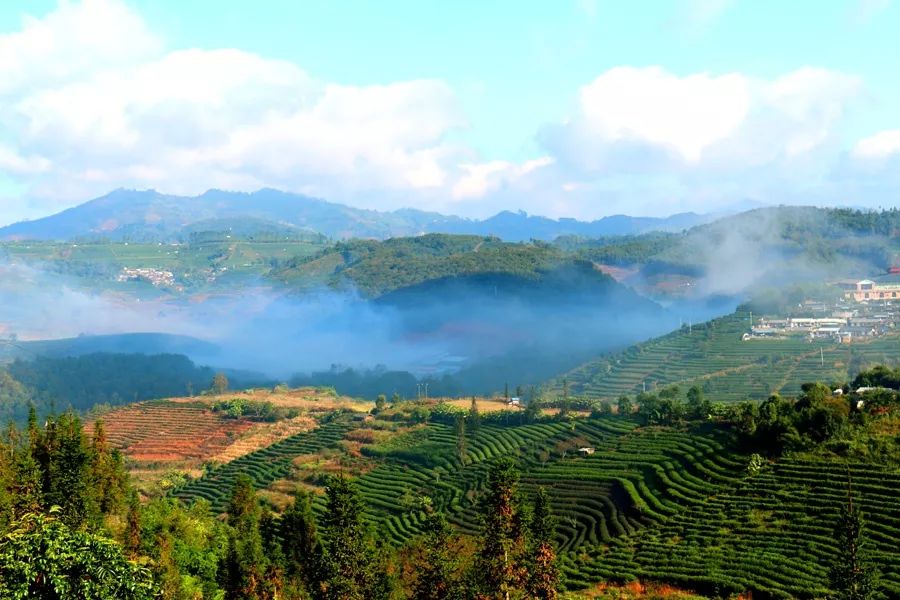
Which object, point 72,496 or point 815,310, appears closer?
point 72,496

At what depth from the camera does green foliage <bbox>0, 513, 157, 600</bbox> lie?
12.6 m

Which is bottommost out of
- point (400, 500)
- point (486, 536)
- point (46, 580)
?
point (400, 500)

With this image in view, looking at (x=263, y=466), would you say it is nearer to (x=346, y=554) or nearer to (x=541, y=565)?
(x=346, y=554)

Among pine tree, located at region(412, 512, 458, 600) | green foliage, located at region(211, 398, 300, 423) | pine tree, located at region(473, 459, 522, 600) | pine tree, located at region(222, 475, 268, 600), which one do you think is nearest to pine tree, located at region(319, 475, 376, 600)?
pine tree, located at region(412, 512, 458, 600)

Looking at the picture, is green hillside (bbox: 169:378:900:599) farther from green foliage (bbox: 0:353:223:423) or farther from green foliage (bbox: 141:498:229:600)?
green foliage (bbox: 0:353:223:423)

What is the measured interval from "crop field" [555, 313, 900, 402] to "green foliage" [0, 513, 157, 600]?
3748 inches

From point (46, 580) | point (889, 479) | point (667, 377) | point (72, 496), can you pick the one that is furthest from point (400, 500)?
point (667, 377)

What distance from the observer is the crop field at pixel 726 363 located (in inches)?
4208

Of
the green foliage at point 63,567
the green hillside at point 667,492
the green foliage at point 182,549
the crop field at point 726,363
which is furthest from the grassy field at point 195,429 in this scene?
the green foliage at point 63,567

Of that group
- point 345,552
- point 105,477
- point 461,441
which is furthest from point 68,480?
point 461,441

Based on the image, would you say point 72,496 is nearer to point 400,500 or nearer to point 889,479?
point 400,500

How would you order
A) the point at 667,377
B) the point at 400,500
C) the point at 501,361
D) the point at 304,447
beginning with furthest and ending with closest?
the point at 501,361 → the point at 667,377 → the point at 304,447 → the point at 400,500

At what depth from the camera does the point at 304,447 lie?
89.3 m

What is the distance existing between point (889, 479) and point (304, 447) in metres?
63.0
